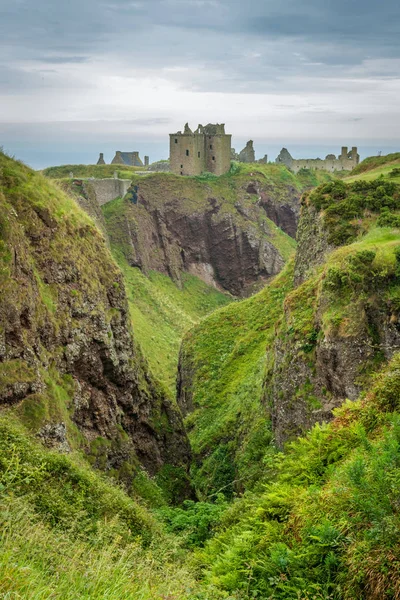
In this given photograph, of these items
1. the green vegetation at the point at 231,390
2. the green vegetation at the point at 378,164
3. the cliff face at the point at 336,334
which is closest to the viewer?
the cliff face at the point at 336,334

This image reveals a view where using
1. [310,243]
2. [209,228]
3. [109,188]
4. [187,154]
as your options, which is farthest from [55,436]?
[187,154]

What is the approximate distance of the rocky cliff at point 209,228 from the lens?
259ft

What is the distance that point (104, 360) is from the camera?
71.7ft

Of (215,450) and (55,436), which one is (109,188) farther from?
(55,436)

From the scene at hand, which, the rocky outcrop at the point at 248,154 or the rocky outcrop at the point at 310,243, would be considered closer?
the rocky outcrop at the point at 310,243

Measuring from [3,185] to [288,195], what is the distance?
264ft

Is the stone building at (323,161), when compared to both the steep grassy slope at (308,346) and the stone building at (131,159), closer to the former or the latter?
the stone building at (131,159)

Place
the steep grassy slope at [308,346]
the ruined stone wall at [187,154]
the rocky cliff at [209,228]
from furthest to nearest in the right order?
the ruined stone wall at [187,154]
the rocky cliff at [209,228]
the steep grassy slope at [308,346]

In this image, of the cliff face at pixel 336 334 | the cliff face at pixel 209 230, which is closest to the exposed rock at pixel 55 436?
the cliff face at pixel 336 334

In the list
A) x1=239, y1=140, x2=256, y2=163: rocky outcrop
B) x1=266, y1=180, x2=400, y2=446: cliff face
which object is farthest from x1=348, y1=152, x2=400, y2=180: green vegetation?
x1=239, y1=140, x2=256, y2=163: rocky outcrop

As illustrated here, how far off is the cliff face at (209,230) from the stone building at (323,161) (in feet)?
72.4

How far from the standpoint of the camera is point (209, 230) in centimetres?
8606

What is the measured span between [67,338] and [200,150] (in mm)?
71917

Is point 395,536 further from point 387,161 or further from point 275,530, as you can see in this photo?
point 387,161
